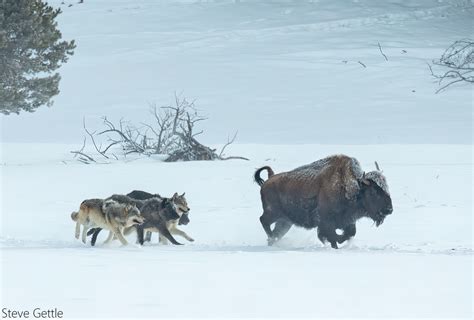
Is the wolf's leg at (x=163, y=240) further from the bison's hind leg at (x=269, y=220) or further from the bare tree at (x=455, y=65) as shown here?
the bare tree at (x=455, y=65)

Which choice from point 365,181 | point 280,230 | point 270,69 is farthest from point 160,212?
point 270,69

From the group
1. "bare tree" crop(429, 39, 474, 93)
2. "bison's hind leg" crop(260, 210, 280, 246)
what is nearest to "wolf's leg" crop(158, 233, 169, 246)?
"bison's hind leg" crop(260, 210, 280, 246)

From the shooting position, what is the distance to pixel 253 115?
35594 millimetres

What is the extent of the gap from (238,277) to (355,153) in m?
15.2

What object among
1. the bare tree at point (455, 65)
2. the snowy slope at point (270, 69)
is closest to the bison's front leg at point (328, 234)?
the bare tree at point (455, 65)

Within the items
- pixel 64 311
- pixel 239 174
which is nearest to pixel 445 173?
pixel 239 174

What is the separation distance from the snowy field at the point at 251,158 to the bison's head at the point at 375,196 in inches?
18.4

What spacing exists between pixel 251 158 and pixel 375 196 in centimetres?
1148

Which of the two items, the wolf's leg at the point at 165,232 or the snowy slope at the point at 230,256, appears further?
the wolf's leg at the point at 165,232

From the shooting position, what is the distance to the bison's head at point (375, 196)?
12.1m

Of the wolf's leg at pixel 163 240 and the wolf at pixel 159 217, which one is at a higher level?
the wolf at pixel 159 217

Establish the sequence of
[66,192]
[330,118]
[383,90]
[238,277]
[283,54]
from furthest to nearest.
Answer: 1. [283,54]
2. [383,90]
3. [330,118]
4. [66,192]
5. [238,277]

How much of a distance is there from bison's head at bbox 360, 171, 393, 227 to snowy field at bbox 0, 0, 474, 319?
0.47 meters

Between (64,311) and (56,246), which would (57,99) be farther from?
(64,311)
